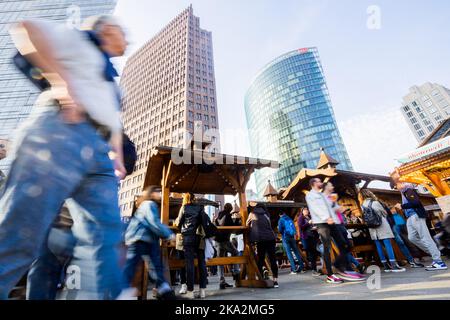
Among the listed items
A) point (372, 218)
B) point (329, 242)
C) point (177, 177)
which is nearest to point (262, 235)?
point (329, 242)

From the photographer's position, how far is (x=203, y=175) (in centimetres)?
582

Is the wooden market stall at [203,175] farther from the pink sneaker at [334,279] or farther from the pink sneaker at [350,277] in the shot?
the pink sneaker at [350,277]

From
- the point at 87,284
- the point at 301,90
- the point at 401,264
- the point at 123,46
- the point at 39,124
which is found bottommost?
the point at 401,264

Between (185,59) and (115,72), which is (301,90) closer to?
(185,59)

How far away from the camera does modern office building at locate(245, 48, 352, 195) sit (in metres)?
74.4

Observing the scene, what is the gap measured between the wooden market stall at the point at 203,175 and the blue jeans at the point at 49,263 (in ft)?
10.0

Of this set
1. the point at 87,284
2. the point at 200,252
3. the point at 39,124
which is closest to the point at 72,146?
the point at 39,124

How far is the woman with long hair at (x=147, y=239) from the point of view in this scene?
330 centimetres

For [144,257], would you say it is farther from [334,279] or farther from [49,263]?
[334,279]

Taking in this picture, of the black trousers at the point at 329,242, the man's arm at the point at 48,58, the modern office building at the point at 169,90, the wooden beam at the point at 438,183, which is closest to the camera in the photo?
the man's arm at the point at 48,58

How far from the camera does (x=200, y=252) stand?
425 centimetres

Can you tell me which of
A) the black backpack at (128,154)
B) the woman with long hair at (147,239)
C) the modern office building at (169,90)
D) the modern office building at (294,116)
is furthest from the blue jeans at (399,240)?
the modern office building at (294,116)

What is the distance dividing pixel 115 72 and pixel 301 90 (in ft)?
289

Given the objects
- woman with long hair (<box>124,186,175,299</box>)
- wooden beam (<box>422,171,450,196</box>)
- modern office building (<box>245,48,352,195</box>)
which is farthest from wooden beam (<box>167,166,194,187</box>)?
modern office building (<box>245,48,352,195</box>)
